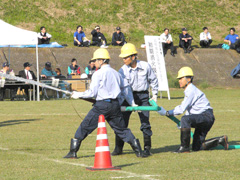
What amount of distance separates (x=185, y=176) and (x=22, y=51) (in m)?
24.2

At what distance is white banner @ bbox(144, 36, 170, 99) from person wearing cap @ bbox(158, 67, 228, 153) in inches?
565

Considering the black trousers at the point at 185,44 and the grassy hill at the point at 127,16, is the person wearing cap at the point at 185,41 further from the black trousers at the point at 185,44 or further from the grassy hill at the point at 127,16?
the grassy hill at the point at 127,16

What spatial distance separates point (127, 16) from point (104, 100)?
3086cm

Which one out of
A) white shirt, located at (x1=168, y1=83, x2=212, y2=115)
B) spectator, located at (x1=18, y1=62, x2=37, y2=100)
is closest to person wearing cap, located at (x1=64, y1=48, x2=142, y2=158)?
white shirt, located at (x1=168, y1=83, x2=212, y2=115)

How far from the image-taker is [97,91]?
8914 mm

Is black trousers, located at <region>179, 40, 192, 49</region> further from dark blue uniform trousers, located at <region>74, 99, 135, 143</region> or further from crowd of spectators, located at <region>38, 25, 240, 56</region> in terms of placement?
dark blue uniform trousers, located at <region>74, 99, 135, 143</region>

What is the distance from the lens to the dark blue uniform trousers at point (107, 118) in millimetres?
8914

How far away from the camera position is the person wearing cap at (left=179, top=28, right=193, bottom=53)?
33.3 metres

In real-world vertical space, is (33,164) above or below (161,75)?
below

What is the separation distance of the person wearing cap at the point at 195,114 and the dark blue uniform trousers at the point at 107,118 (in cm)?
101

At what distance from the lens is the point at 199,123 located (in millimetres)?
9875

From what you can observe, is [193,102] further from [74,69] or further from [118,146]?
[74,69]

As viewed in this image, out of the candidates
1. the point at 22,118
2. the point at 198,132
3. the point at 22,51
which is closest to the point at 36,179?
the point at 198,132

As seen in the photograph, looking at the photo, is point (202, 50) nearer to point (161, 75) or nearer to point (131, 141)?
point (161, 75)
